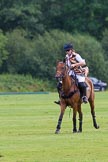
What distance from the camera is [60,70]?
73.4ft

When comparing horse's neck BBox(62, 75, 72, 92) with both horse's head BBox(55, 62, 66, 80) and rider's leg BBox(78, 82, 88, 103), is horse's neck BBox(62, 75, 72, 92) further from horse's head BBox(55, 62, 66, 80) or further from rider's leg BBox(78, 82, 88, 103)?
rider's leg BBox(78, 82, 88, 103)

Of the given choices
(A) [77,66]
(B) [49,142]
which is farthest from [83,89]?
(B) [49,142]

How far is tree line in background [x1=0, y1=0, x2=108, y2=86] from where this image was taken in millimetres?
85125

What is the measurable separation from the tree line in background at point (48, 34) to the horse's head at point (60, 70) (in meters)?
52.6

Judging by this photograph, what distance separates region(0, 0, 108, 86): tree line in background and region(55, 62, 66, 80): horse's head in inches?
2072

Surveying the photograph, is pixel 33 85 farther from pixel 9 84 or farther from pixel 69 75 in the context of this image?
pixel 69 75

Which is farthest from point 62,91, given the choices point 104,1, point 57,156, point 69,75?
point 104,1

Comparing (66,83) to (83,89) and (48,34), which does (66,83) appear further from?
(48,34)

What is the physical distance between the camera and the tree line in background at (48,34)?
8512cm

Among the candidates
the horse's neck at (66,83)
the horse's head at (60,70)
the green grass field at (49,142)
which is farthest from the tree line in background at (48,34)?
the horse's head at (60,70)

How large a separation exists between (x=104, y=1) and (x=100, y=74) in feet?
58.7

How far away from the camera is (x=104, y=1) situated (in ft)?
332

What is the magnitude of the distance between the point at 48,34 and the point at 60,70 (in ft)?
219

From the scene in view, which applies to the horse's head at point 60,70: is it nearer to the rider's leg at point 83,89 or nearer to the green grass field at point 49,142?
the rider's leg at point 83,89
